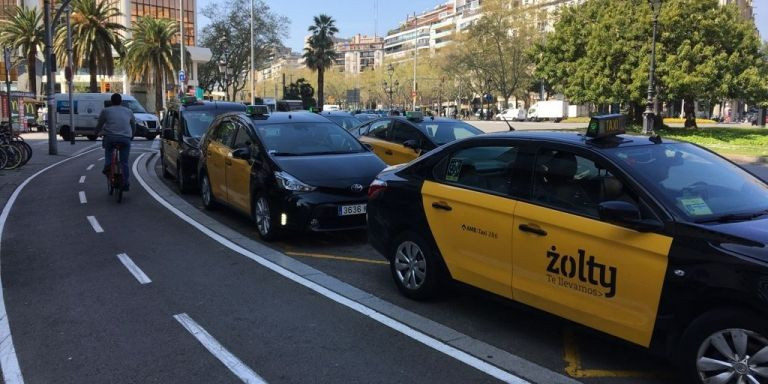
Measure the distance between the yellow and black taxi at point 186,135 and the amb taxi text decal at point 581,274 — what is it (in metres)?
9.27

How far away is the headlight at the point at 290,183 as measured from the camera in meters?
7.93

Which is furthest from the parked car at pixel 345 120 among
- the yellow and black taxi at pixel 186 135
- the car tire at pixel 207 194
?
the car tire at pixel 207 194

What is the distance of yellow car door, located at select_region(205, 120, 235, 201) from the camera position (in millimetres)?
9938

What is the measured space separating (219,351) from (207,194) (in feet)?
21.3

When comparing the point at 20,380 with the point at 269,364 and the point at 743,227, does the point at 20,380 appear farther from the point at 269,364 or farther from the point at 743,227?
the point at 743,227

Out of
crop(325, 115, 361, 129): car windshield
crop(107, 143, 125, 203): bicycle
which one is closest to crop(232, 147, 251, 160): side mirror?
crop(107, 143, 125, 203): bicycle

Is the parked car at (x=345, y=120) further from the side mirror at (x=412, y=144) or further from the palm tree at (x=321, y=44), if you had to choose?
the palm tree at (x=321, y=44)

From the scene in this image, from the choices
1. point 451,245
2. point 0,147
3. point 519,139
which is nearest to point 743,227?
point 519,139

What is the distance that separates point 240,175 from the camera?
919 centimetres

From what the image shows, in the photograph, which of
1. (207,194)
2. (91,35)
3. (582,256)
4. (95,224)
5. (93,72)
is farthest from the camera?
(93,72)

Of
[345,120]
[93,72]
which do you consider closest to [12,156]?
[345,120]

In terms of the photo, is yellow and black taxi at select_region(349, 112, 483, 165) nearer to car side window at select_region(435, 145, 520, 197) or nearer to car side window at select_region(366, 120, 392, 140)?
car side window at select_region(366, 120, 392, 140)

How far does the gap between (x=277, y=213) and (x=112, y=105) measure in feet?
20.0

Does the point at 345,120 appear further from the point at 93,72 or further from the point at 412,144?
→ the point at 93,72
